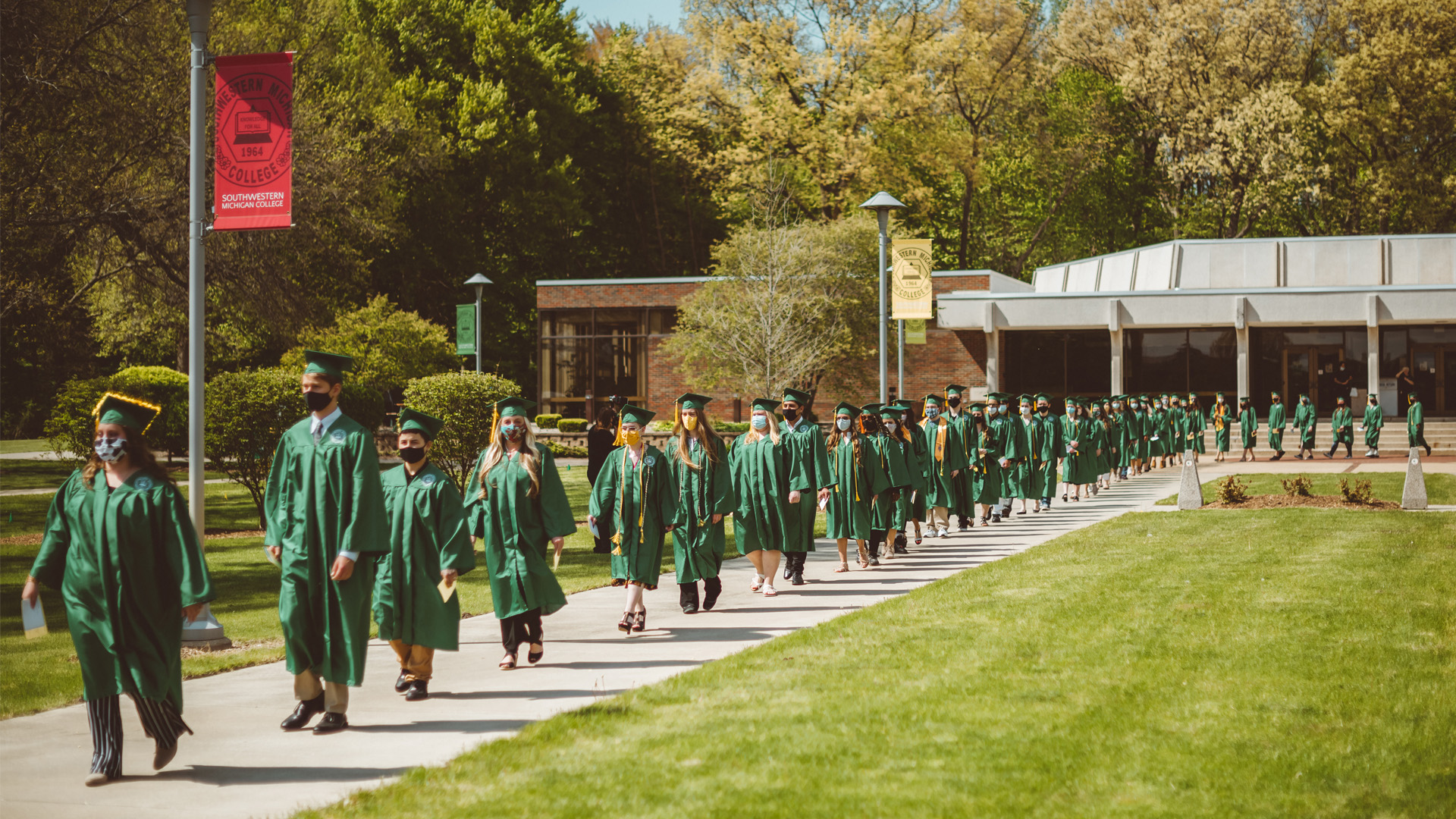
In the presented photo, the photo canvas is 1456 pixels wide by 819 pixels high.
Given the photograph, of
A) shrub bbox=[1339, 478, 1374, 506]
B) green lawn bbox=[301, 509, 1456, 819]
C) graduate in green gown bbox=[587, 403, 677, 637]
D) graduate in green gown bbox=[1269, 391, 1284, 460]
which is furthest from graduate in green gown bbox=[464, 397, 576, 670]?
graduate in green gown bbox=[1269, 391, 1284, 460]

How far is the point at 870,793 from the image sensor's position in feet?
17.9

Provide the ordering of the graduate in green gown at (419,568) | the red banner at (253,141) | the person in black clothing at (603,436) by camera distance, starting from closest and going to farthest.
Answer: the graduate in green gown at (419,568) < the red banner at (253,141) < the person in black clothing at (603,436)

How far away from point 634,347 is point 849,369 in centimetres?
Result: 1014

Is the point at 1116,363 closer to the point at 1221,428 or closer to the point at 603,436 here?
the point at 1221,428

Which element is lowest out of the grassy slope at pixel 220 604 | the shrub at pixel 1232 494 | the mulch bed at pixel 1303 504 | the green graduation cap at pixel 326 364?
the grassy slope at pixel 220 604

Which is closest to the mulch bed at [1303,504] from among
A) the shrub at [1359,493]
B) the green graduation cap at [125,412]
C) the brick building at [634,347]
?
the shrub at [1359,493]

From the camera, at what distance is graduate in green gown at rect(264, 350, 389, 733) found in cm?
661

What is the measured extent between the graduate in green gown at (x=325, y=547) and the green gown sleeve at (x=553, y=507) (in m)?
1.91

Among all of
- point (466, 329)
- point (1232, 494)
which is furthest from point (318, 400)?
point (466, 329)

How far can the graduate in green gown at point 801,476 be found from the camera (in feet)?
41.6

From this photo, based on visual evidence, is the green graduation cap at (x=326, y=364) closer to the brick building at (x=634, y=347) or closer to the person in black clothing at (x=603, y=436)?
the person in black clothing at (x=603, y=436)

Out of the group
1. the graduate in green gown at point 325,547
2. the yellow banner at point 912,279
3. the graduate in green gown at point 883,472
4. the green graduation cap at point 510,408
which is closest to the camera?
the graduate in green gown at point 325,547

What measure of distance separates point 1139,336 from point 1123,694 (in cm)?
3988

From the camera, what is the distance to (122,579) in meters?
5.94
